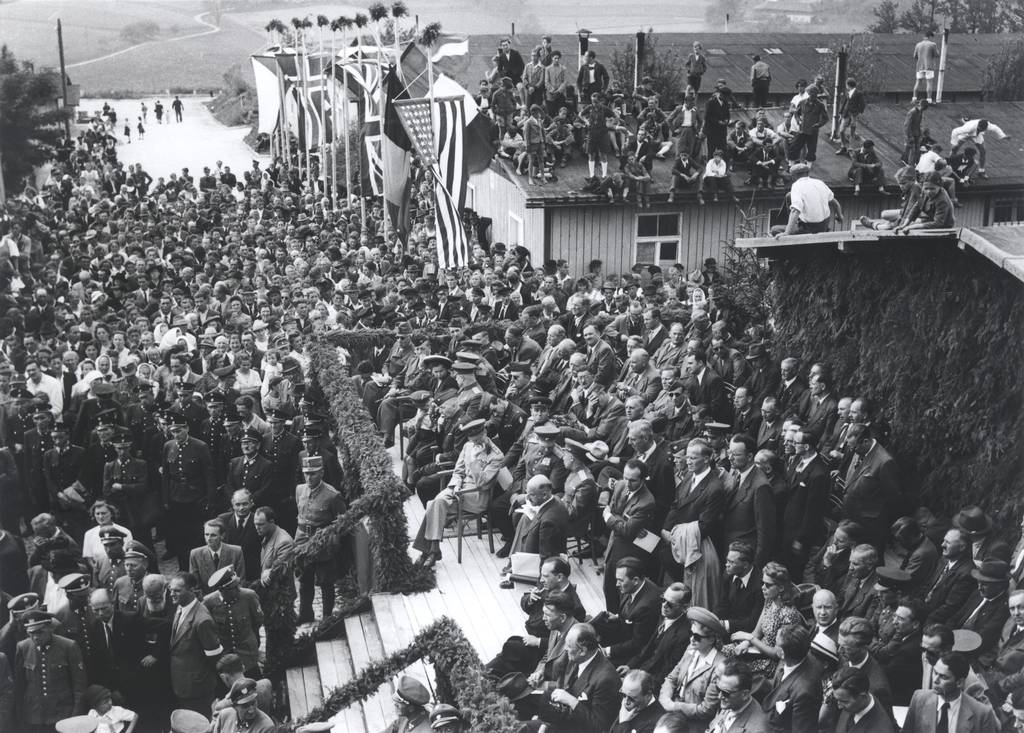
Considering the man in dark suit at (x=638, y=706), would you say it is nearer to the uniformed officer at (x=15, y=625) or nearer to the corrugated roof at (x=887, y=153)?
the uniformed officer at (x=15, y=625)

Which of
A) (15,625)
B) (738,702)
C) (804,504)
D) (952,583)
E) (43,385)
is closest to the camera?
(738,702)

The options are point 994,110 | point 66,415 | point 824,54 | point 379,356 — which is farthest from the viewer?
point 824,54

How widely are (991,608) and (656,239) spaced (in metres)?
19.1

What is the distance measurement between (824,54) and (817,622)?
151ft

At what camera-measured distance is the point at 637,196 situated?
25406 millimetres

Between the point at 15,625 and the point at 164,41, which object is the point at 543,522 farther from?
the point at 164,41

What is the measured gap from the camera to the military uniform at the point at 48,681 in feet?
29.4

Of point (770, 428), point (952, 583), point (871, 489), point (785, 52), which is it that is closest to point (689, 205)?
point (770, 428)

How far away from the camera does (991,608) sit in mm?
7746

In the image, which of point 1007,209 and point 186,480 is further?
point 1007,209

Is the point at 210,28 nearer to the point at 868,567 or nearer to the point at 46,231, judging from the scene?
the point at 46,231

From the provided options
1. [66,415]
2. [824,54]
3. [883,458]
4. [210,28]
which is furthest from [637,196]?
[210,28]

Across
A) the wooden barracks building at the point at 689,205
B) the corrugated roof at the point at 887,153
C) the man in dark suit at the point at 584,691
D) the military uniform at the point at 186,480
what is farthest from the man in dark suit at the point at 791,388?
the corrugated roof at the point at 887,153

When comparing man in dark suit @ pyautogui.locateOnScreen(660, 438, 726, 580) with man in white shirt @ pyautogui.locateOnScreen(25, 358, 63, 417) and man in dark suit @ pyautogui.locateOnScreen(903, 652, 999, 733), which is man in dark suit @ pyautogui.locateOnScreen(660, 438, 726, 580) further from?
man in white shirt @ pyautogui.locateOnScreen(25, 358, 63, 417)
